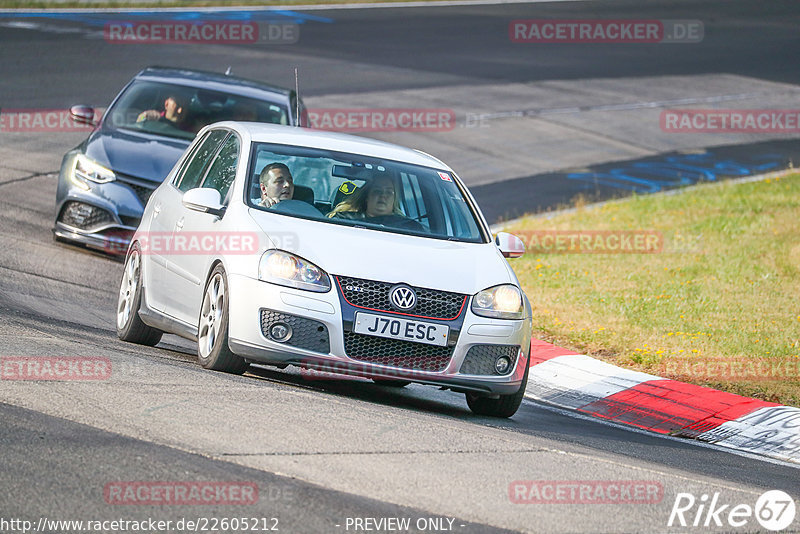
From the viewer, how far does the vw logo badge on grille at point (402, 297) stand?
7492 mm

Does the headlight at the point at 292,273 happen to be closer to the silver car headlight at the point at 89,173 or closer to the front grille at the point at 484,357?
the front grille at the point at 484,357

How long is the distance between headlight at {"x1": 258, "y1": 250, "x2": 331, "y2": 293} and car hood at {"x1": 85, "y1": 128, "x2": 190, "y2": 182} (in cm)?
493

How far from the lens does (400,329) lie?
7.50 meters

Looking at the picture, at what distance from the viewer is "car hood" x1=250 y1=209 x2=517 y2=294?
24.8 feet

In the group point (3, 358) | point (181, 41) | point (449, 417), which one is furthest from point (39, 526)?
point (181, 41)

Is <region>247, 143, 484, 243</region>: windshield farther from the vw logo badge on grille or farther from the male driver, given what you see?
the vw logo badge on grille

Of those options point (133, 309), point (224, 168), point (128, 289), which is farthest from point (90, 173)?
point (224, 168)

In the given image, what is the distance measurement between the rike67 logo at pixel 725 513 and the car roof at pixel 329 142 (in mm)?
3645

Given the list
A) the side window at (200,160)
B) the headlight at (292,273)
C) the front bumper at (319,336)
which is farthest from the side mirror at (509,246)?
the side window at (200,160)

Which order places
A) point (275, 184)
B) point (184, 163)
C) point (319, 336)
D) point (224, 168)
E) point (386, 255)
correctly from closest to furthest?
1. point (319, 336)
2. point (386, 255)
3. point (275, 184)
4. point (224, 168)
5. point (184, 163)

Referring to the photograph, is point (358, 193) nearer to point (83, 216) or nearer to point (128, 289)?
point (128, 289)

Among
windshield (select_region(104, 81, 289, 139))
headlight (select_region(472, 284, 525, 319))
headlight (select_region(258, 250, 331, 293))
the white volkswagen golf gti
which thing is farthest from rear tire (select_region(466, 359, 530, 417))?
windshield (select_region(104, 81, 289, 139))

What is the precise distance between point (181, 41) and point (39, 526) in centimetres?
2415

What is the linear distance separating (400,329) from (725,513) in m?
2.25
